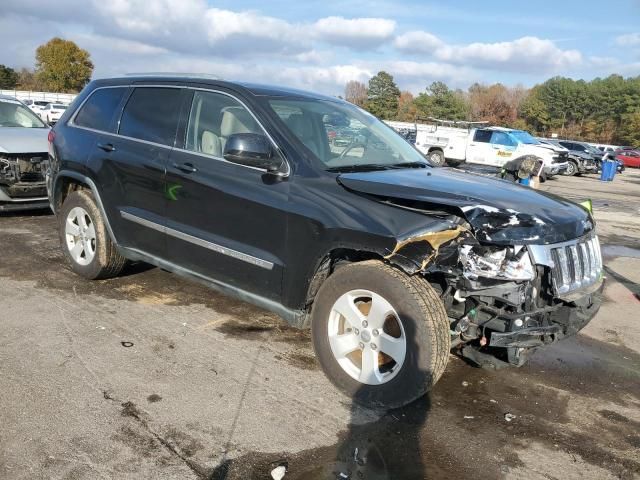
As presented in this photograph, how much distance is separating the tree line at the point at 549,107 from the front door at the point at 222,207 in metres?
71.9

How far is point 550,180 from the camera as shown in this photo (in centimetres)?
2442

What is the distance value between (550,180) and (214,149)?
22875mm

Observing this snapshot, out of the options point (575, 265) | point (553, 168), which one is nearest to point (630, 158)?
point (553, 168)

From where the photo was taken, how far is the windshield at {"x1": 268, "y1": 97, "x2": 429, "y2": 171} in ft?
13.2

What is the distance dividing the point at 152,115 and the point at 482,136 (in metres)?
21.7

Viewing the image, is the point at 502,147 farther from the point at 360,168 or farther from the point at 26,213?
the point at 360,168

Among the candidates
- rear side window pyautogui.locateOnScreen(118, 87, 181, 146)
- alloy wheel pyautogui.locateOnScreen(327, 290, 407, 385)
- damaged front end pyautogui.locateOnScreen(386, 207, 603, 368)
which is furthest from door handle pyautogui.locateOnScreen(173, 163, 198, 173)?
damaged front end pyautogui.locateOnScreen(386, 207, 603, 368)

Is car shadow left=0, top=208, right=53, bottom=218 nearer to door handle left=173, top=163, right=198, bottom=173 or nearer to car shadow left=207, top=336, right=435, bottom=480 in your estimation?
door handle left=173, top=163, right=198, bottom=173

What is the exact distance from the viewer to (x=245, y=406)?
133 inches

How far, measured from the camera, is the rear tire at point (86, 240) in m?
5.17

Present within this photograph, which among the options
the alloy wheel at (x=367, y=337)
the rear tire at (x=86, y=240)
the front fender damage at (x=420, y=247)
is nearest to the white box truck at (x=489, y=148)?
the rear tire at (x=86, y=240)

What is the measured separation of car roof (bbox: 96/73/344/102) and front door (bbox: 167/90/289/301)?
4.3 inches

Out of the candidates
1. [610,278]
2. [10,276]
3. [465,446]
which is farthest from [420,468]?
[610,278]

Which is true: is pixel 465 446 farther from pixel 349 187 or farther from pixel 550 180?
pixel 550 180
